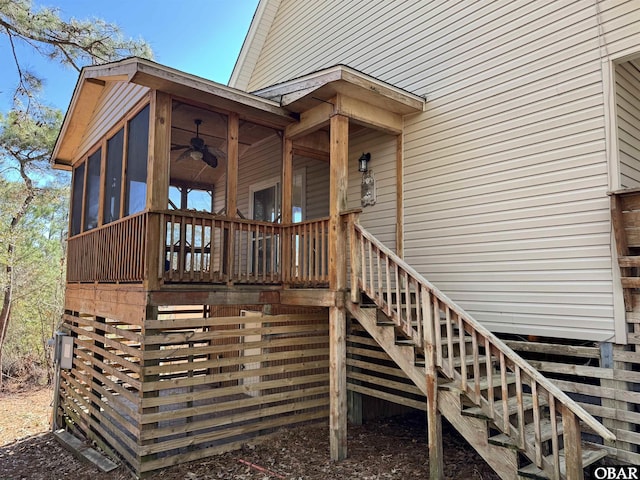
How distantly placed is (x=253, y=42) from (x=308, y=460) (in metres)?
8.83

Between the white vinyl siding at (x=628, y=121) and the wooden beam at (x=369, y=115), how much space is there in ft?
8.84

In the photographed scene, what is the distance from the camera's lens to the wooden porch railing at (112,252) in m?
5.26

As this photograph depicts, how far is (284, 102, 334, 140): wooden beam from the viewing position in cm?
565

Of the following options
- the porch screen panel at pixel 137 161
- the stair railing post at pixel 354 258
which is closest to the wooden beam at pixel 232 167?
the porch screen panel at pixel 137 161

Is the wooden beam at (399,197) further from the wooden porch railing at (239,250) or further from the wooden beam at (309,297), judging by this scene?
the wooden beam at (309,297)

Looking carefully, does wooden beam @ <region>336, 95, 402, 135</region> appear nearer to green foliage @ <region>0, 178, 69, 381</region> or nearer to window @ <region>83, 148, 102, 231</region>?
window @ <region>83, 148, 102, 231</region>

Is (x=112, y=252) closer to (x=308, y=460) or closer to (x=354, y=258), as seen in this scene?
(x=354, y=258)

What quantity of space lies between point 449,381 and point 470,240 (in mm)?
1967

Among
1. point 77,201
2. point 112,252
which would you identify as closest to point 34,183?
point 77,201

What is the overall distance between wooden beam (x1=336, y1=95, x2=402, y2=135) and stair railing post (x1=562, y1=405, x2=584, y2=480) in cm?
400

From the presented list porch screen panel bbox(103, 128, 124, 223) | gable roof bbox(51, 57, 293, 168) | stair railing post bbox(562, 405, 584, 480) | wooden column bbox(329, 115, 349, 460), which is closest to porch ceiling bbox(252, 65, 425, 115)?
gable roof bbox(51, 57, 293, 168)

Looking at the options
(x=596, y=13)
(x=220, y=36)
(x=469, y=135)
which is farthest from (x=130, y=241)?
(x=220, y=36)

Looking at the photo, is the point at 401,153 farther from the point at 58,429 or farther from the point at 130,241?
the point at 58,429

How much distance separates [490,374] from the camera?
12.1 feet
